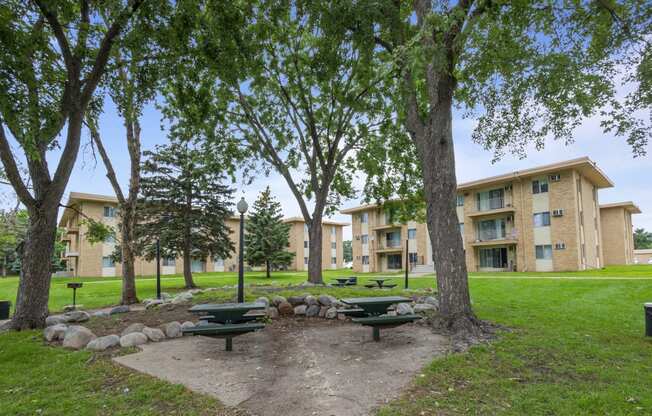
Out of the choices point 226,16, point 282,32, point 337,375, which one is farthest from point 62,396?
point 282,32

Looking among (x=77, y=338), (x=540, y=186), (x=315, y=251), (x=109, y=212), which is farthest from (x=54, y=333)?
(x=109, y=212)

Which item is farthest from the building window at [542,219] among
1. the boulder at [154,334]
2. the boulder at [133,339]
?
the boulder at [133,339]

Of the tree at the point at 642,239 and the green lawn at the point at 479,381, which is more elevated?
the tree at the point at 642,239

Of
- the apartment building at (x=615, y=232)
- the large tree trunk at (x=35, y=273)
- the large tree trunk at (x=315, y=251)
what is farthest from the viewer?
the apartment building at (x=615, y=232)

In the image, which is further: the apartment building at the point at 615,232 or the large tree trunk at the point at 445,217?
the apartment building at the point at 615,232

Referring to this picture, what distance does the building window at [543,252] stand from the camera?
27250 mm

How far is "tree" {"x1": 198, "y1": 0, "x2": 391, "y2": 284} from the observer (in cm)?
987

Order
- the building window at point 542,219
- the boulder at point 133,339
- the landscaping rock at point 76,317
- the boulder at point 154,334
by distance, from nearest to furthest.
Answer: the boulder at point 133,339, the boulder at point 154,334, the landscaping rock at point 76,317, the building window at point 542,219

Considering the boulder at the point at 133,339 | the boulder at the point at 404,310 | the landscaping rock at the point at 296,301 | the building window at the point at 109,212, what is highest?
the building window at the point at 109,212

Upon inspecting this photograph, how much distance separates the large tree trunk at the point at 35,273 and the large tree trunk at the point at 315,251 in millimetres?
7636

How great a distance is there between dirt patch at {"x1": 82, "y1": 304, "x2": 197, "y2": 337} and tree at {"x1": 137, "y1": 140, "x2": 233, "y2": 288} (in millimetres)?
9636

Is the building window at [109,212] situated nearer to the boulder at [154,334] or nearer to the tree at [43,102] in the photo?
the tree at [43,102]

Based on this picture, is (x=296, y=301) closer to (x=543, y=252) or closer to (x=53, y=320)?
(x=53, y=320)

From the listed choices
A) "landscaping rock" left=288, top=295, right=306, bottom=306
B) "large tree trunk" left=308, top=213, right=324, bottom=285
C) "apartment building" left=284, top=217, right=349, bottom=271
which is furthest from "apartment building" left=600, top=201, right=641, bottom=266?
"landscaping rock" left=288, top=295, right=306, bottom=306
